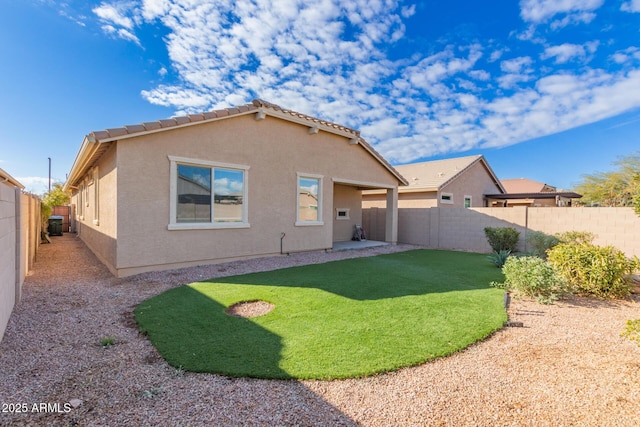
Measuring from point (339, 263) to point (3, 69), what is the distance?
48.0ft

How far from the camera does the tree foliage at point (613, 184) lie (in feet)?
74.2

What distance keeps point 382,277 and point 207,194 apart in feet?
19.6

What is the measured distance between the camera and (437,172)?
22922 millimetres

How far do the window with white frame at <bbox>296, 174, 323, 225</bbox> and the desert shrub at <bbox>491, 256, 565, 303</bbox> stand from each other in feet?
24.3

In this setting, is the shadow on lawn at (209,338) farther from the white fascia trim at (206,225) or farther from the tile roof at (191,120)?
the tile roof at (191,120)

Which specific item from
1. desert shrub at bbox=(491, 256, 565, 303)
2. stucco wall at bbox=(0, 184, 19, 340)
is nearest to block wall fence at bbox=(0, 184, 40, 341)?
stucco wall at bbox=(0, 184, 19, 340)

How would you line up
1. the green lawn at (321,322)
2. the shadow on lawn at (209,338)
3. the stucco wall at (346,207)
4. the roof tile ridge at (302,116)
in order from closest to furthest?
the shadow on lawn at (209,338), the green lawn at (321,322), the roof tile ridge at (302,116), the stucco wall at (346,207)

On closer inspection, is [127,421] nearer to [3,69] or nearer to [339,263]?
[339,263]

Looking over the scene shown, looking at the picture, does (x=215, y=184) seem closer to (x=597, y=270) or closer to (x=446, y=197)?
(x=597, y=270)

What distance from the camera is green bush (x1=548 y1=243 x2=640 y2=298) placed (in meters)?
6.54

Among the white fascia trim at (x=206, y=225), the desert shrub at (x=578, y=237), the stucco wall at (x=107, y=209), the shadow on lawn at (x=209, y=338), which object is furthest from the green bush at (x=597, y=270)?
the stucco wall at (x=107, y=209)

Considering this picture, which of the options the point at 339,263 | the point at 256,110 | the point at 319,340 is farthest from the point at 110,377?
the point at 256,110

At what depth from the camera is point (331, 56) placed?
43.0 feet

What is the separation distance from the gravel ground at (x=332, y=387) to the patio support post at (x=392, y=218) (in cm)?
1116
